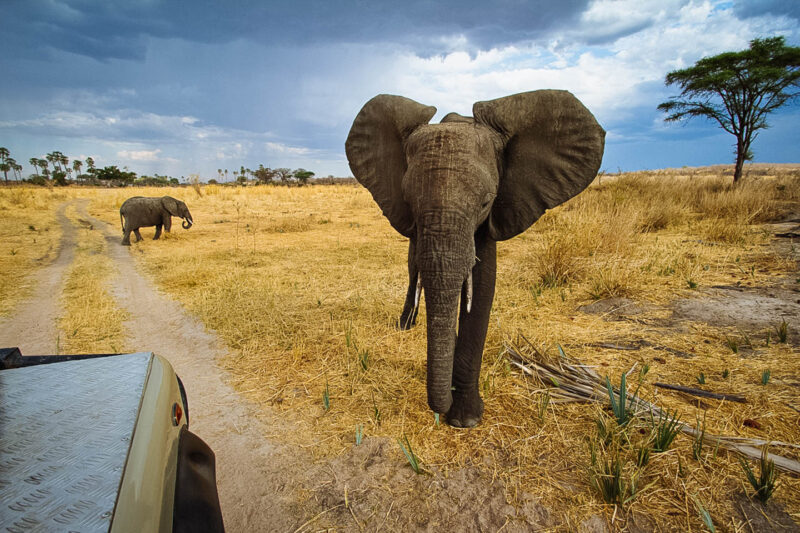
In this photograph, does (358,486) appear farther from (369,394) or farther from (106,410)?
(106,410)

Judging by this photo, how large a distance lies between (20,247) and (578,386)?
1264 cm

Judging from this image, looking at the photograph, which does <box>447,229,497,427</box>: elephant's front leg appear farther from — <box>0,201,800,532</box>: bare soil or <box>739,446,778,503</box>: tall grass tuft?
<box>739,446,778,503</box>: tall grass tuft

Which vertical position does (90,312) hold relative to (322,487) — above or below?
above

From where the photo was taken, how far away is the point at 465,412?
258 cm

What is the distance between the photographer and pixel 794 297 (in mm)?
4230

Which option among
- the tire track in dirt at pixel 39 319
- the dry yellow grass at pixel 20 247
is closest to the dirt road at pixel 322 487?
the tire track in dirt at pixel 39 319

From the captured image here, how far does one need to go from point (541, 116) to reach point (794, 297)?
4305mm

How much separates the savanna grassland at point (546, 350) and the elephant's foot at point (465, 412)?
0.06m

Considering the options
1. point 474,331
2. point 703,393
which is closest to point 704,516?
point 703,393

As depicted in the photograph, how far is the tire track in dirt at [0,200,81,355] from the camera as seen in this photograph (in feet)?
13.5

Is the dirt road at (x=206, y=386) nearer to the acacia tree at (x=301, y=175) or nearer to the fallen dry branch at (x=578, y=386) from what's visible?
the fallen dry branch at (x=578, y=386)

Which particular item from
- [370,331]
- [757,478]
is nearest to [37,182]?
[370,331]

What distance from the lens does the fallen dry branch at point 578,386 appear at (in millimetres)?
2064

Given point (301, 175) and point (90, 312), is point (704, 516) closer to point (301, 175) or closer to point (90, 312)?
point (90, 312)
